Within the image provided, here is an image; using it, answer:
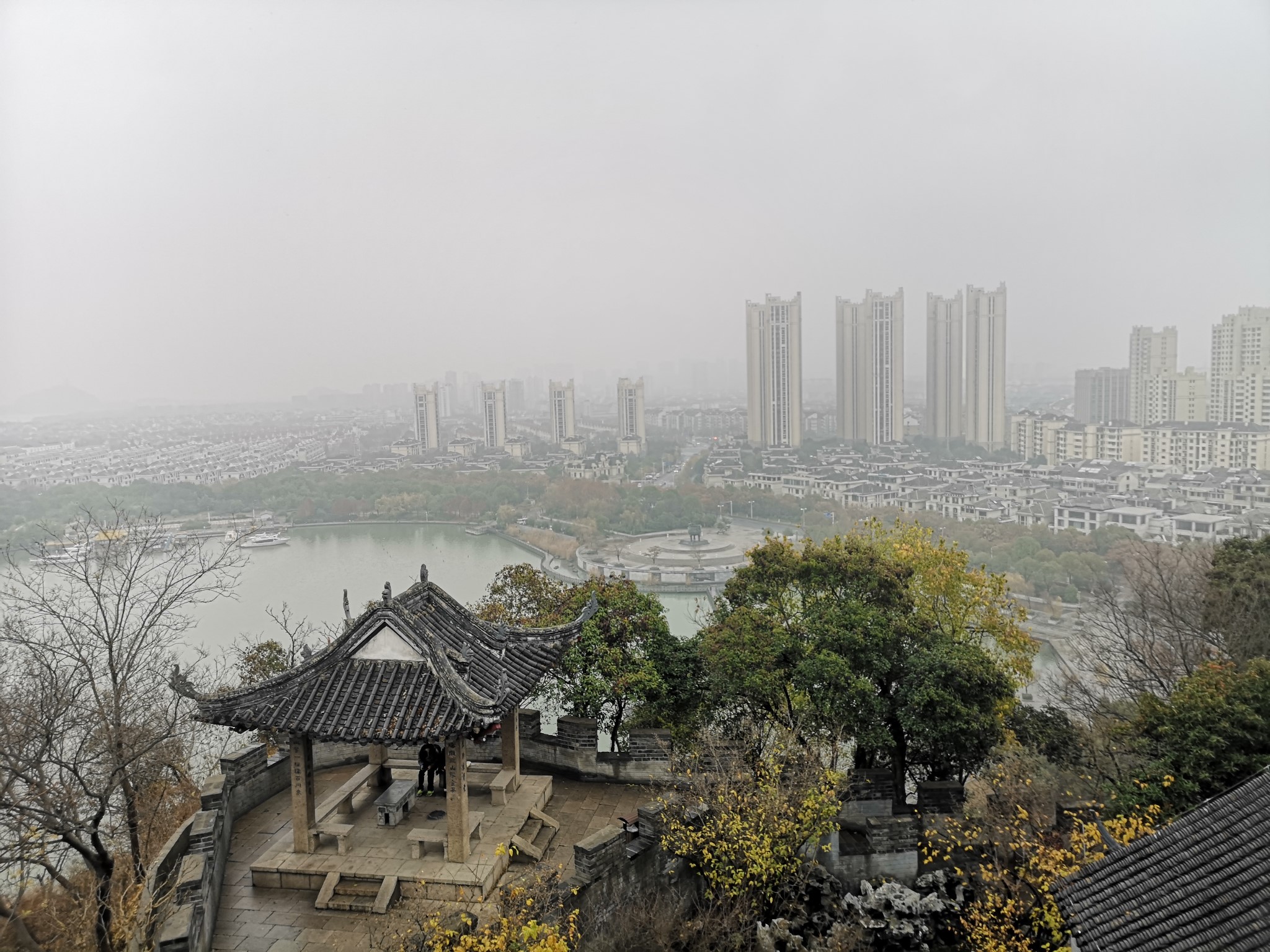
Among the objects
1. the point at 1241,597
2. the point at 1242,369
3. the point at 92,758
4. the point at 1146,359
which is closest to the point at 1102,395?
the point at 1146,359

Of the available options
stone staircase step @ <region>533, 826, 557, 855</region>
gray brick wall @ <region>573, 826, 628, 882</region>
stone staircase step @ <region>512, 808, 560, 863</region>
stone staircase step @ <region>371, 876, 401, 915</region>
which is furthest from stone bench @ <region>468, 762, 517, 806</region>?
stone staircase step @ <region>371, 876, 401, 915</region>

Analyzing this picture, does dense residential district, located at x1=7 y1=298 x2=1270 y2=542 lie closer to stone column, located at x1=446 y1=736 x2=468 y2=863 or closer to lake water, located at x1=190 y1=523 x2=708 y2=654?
lake water, located at x1=190 y1=523 x2=708 y2=654

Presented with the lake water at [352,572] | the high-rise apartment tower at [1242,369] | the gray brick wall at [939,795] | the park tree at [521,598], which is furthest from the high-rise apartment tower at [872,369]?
the gray brick wall at [939,795]

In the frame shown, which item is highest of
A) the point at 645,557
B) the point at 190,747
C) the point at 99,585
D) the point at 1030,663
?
the point at 99,585

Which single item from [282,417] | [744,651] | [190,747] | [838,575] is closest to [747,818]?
[744,651]

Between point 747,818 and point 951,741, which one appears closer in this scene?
point 747,818

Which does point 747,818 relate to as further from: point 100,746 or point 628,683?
point 100,746

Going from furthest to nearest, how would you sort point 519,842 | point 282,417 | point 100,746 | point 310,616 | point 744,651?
point 282,417 → point 310,616 → point 744,651 → point 100,746 → point 519,842
